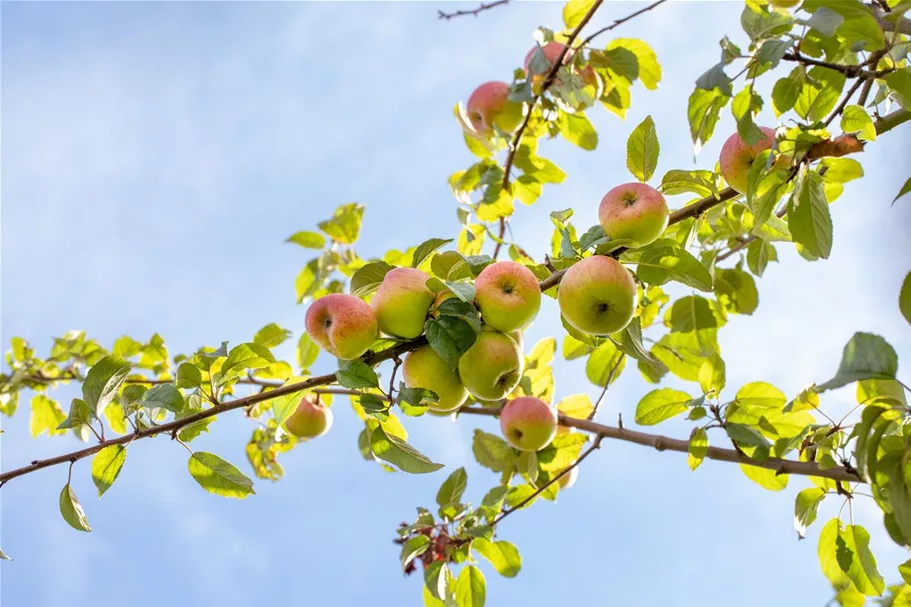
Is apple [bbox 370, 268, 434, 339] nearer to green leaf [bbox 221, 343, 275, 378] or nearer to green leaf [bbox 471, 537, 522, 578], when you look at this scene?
green leaf [bbox 221, 343, 275, 378]

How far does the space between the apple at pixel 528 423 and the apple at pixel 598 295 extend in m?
0.82

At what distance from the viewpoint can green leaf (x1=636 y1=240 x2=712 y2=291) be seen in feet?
4.48

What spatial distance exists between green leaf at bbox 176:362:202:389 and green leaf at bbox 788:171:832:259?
133 cm

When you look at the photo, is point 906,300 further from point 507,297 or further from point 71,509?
point 71,509

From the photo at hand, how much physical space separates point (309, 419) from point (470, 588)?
0.95m

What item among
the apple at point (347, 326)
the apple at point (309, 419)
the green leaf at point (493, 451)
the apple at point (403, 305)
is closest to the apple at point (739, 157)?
the apple at point (403, 305)

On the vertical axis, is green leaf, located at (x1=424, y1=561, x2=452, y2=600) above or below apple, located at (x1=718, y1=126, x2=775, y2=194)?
below

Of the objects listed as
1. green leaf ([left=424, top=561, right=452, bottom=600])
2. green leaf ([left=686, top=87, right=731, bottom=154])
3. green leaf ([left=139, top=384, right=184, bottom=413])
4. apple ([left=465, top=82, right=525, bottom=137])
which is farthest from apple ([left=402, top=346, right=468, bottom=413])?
apple ([left=465, top=82, right=525, bottom=137])

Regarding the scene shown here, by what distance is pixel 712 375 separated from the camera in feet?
5.90

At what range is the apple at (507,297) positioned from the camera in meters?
1.34

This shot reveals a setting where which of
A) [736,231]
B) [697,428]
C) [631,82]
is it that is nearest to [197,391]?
[697,428]

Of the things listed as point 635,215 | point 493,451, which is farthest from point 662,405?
point 493,451

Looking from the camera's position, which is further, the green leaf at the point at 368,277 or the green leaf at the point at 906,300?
the green leaf at the point at 368,277

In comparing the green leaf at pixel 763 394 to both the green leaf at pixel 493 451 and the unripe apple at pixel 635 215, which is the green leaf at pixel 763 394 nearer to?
the unripe apple at pixel 635 215
